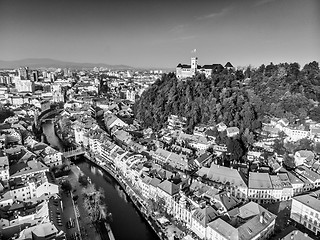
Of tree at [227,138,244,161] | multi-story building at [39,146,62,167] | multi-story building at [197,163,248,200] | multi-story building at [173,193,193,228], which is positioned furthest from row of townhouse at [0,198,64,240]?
tree at [227,138,244,161]

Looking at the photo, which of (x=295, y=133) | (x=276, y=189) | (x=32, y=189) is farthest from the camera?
(x=295, y=133)

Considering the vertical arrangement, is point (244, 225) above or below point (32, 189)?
above

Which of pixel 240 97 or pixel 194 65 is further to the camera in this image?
pixel 194 65

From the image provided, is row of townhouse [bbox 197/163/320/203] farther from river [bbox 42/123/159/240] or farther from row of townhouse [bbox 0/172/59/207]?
row of townhouse [bbox 0/172/59/207]

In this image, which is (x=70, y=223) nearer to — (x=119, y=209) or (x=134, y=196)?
(x=119, y=209)

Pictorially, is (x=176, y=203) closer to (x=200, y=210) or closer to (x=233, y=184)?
(x=200, y=210)

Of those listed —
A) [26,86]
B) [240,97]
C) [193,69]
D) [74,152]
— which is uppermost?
[193,69]

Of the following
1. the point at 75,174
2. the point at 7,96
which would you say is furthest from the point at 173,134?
the point at 7,96

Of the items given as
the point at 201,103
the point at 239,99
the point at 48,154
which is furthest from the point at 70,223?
the point at 239,99
